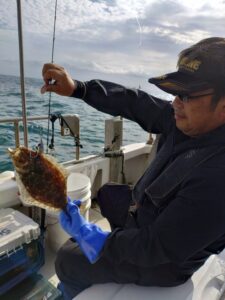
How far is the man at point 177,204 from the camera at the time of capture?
114 cm

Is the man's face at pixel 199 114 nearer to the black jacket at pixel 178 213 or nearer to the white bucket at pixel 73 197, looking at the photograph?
the black jacket at pixel 178 213

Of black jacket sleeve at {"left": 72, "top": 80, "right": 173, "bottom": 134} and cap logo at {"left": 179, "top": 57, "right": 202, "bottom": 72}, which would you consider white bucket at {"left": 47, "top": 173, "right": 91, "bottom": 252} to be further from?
cap logo at {"left": 179, "top": 57, "right": 202, "bottom": 72}

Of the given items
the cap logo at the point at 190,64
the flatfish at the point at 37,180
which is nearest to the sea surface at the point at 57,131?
the flatfish at the point at 37,180

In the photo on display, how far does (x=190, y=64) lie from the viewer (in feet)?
4.14

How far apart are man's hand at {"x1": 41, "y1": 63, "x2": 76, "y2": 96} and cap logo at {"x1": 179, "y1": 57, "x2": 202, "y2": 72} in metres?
0.81

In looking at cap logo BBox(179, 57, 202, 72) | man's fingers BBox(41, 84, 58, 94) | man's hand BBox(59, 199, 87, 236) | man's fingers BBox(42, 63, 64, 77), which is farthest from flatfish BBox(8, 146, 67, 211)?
cap logo BBox(179, 57, 202, 72)

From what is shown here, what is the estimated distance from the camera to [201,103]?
1.23 metres

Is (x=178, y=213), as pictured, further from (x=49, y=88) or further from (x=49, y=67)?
(x=49, y=67)

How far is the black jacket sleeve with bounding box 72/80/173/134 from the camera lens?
75.5 inches

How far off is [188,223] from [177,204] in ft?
0.30

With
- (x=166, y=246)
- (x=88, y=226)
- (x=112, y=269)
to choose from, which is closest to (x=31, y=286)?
(x=112, y=269)

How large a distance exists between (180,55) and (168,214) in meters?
0.81

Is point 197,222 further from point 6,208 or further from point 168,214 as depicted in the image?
point 6,208

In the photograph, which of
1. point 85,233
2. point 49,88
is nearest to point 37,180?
point 85,233
